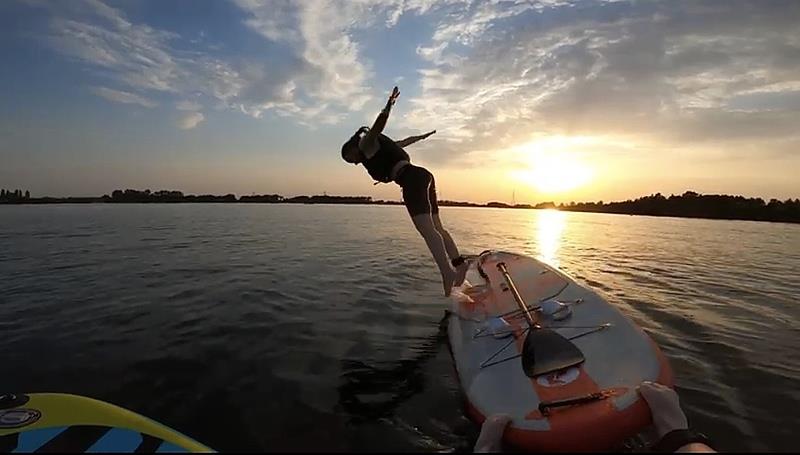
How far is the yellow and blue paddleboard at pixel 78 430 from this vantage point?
11.5 ft

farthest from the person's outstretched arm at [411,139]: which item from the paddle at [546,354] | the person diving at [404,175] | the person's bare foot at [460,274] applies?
the paddle at [546,354]

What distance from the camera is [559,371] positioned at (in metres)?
4.70

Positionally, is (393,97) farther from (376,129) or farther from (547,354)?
(547,354)

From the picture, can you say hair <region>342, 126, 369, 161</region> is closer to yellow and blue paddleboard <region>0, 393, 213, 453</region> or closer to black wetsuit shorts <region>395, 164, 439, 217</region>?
black wetsuit shorts <region>395, 164, 439, 217</region>

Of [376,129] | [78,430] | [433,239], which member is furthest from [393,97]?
[78,430]

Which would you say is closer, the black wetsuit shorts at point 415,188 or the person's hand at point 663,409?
the person's hand at point 663,409

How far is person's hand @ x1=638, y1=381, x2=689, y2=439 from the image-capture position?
3.65 m

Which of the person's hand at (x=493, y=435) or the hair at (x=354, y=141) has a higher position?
the hair at (x=354, y=141)

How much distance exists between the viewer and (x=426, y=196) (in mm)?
8352

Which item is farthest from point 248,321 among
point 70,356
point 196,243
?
point 196,243

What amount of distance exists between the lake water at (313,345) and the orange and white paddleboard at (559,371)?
54 centimetres

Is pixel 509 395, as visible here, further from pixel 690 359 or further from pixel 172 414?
pixel 690 359

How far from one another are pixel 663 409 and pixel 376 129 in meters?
5.71

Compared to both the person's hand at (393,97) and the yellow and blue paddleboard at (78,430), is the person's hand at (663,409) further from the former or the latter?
the person's hand at (393,97)
